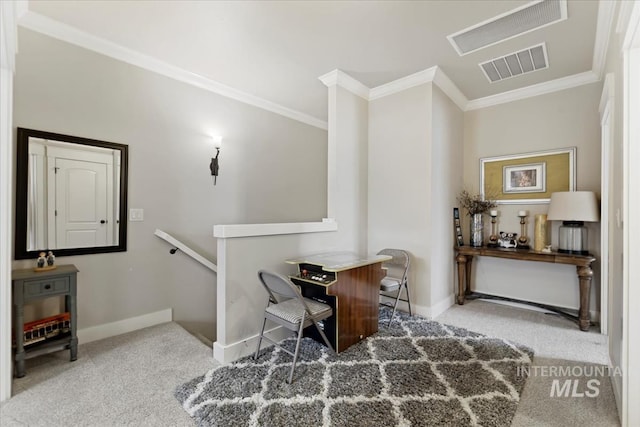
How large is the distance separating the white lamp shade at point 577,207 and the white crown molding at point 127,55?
364cm

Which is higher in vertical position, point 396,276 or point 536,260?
point 536,260

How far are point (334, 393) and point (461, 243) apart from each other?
264 centimetres

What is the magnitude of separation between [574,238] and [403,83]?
248 cm

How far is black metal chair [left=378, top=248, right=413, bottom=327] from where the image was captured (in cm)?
287

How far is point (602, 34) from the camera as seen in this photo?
7.56 feet

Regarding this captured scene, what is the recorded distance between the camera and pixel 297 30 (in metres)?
2.37

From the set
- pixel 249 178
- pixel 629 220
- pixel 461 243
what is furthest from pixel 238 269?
pixel 461 243

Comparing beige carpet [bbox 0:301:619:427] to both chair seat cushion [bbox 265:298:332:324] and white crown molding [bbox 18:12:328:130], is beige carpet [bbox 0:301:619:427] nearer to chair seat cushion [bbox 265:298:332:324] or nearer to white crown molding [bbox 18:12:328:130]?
chair seat cushion [bbox 265:298:332:324]

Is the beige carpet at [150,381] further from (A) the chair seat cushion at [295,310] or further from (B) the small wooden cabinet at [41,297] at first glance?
(A) the chair seat cushion at [295,310]

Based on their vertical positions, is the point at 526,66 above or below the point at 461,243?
above

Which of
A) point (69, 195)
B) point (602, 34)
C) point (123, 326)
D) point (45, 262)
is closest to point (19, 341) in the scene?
point (45, 262)

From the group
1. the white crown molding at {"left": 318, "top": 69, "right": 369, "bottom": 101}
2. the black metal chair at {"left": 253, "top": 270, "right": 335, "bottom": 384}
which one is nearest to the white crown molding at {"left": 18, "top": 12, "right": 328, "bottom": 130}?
the white crown molding at {"left": 318, "top": 69, "right": 369, "bottom": 101}

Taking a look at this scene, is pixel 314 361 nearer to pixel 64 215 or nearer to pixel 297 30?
pixel 64 215

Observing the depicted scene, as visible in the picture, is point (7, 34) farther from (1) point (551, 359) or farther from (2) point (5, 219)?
(1) point (551, 359)
